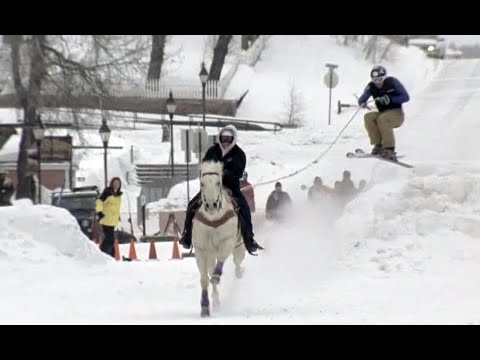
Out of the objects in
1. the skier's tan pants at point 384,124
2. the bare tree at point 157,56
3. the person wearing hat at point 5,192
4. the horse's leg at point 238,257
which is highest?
the bare tree at point 157,56

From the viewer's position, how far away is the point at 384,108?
57.8 feet

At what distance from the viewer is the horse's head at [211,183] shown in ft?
42.7

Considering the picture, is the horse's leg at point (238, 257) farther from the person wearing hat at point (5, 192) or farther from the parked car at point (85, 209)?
the person wearing hat at point (5, 192)

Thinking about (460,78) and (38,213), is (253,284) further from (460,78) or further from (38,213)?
(460,78)

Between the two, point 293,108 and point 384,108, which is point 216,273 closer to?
point 384,108

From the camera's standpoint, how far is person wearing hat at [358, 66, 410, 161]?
1709 centimetres

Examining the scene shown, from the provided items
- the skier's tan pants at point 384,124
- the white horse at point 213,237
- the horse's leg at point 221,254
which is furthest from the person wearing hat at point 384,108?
the horse's leg at point 221,254

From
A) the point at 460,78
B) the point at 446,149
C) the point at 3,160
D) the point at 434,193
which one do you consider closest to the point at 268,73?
the point at 460,78

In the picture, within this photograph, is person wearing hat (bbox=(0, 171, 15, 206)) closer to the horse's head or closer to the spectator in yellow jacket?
the spectator in yellow jacket

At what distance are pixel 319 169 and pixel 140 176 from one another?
9965 millimetres

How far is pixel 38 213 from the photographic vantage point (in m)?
17.5

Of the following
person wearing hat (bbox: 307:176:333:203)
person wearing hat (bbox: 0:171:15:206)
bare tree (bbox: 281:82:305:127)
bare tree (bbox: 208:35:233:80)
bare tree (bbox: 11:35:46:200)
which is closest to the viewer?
person wearing hat (bbox: 307:176:333:203)

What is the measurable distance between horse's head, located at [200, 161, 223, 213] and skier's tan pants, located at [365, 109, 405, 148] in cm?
520

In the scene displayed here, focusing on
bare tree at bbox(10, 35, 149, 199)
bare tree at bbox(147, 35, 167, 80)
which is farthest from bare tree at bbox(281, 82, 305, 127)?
bare tree at bbox(10, 35, 149, 199)
